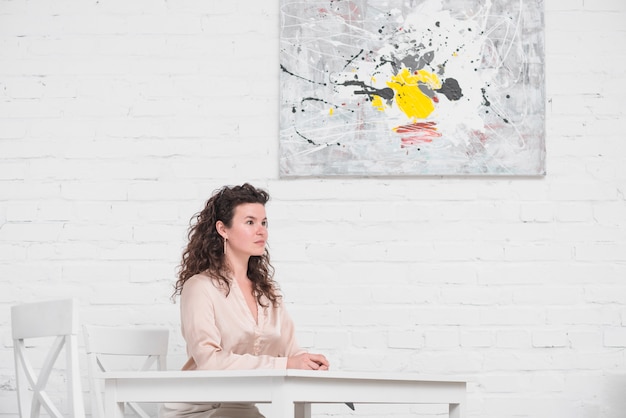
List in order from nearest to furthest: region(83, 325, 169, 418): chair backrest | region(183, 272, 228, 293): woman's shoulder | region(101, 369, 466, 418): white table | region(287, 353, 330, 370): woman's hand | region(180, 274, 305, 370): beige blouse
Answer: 1. region(101, 369, 466, 418): white table
2. region(287, 353, 330, 370): woman's hand
3. region(180, 274, 305, 370): beige blouse
4. region(183, 272, 228, 293): woman's shoulder
5. region(83, 325, 169, 418): chair backrest

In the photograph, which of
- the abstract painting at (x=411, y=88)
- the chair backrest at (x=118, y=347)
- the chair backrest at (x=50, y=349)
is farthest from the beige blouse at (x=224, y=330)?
the abstract painting at (x=411, y=88)

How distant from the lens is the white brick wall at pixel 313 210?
3318mm

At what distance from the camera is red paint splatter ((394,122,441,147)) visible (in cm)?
338

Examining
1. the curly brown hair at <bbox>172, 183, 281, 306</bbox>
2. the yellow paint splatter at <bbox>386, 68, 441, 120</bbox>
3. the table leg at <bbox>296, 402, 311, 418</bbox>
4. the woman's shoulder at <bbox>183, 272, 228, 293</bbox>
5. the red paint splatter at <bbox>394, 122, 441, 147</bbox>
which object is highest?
the yellow paint splatter at <bbox>386, 68, 441, 120</bbox>

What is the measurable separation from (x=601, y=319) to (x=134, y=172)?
71.1 inches

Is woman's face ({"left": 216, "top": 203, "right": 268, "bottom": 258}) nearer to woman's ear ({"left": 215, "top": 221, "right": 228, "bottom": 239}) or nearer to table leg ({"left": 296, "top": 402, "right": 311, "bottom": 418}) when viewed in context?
woman's ear ({"left": 215, "top": 221, "right": 228, "bottom": 239})

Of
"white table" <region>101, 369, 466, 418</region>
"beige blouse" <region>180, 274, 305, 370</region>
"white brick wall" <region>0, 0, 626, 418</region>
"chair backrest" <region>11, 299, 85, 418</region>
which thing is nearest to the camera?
"white table" <region>101, 369, 466, 418</region>

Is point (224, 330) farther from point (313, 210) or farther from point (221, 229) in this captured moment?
point (313, 210)

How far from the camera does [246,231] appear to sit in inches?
113

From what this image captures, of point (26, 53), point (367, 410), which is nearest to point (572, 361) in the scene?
point (367, 410)

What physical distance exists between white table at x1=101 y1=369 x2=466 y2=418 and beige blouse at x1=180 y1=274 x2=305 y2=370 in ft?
1.59

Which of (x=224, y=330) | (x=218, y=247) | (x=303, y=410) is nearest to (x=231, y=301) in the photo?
(x=224, y=330)

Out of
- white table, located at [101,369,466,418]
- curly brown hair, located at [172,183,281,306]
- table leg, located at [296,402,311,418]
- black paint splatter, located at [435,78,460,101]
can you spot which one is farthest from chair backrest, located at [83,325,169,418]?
black paint splatter, located at [435,78,460,101]

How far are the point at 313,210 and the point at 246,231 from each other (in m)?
0.54
